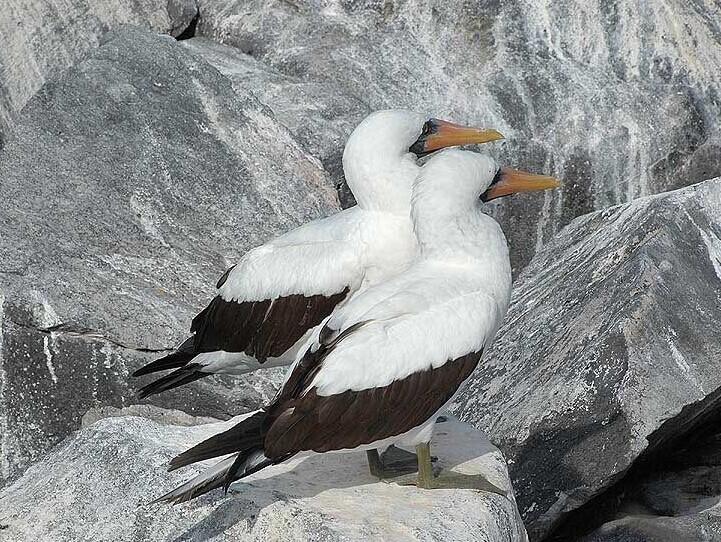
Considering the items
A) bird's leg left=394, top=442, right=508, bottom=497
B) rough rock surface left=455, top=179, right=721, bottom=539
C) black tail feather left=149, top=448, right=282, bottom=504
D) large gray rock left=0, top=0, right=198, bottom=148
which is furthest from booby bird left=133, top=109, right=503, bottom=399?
large gray rock left=0, top=0, right=198, bottom=148

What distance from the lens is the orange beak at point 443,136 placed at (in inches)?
219

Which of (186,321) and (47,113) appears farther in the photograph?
(47,113)

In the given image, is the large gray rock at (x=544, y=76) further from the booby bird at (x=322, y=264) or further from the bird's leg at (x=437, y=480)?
the bird's leg at (x=437, y=480)

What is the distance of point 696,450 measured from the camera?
6.48m

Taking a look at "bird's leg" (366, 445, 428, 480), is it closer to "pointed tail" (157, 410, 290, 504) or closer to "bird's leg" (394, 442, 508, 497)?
"bird's leg" (394, 442, 508, 497)

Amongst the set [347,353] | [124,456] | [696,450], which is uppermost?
[347,353]

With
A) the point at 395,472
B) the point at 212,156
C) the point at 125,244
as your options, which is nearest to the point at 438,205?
the point at 395,472

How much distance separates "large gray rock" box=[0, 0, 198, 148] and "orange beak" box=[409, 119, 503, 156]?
3.41 m

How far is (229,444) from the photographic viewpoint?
13.1ft

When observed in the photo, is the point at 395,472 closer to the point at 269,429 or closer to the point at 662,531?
the point at 269,429

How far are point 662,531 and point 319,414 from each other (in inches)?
91.2

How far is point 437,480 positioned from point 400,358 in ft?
1.93

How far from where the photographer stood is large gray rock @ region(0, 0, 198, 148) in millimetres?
8078

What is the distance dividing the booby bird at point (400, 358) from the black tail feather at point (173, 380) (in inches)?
47.4
